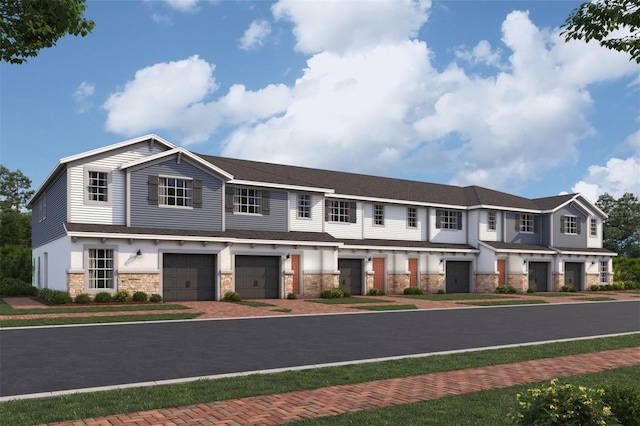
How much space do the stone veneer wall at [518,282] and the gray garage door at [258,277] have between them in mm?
19397

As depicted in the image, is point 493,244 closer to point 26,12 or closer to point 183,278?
point 183,278

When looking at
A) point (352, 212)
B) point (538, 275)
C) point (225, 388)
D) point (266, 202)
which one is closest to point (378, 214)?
point (352, 212)

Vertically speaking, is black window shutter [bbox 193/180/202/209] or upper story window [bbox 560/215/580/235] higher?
black window shutter [bbox 193/180/202/209]

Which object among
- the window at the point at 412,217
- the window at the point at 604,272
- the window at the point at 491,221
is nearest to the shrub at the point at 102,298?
the window at the point at 412,217

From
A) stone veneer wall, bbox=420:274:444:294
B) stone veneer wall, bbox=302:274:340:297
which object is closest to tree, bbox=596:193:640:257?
stone veneer wall, bbox=420:274:444:294

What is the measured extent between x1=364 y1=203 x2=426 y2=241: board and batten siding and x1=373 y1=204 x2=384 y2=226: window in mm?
205

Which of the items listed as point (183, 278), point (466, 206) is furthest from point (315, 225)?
point (466, 206)

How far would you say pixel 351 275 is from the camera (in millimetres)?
34375

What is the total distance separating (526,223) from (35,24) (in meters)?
Answer: 40.6

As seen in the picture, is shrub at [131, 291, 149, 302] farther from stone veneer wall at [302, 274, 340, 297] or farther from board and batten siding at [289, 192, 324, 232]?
board and batten siding at [289, 192, 324, 232]

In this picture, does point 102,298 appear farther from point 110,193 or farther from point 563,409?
point 563,409

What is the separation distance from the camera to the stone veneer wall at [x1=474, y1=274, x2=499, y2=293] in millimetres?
38719

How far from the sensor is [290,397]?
793 centimetres

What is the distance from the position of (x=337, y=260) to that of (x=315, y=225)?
2.52m
